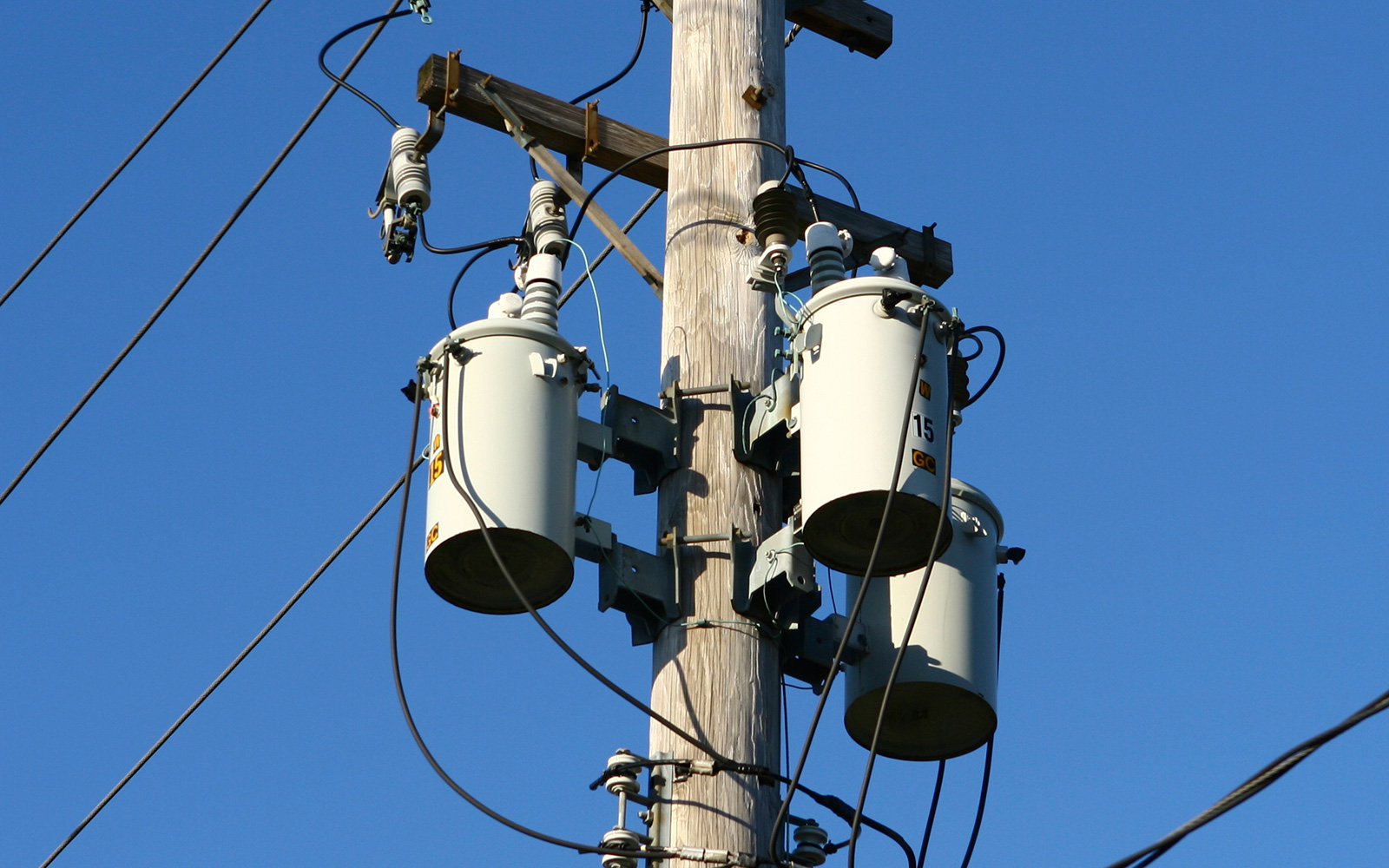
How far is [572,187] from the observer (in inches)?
248

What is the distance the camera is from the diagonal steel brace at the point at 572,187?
607 centimetres

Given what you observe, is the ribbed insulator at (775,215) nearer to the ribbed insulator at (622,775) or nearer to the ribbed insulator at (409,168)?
the ribbed insulator at (409,168)

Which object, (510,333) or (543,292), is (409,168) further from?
(510,333)

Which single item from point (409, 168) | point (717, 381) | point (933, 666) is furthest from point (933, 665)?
point (409, 168)

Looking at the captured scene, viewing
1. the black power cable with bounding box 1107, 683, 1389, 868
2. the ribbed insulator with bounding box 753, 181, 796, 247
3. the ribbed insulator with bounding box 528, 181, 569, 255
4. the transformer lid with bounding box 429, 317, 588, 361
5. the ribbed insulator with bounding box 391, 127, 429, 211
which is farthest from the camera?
the ribbed insulator with bounding box 391, 127, 429, 211

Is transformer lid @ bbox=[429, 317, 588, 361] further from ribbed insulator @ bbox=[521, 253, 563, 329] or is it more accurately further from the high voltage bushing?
the high voltage bushing

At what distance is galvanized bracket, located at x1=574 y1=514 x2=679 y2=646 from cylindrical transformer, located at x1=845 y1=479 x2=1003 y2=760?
57 centimetres

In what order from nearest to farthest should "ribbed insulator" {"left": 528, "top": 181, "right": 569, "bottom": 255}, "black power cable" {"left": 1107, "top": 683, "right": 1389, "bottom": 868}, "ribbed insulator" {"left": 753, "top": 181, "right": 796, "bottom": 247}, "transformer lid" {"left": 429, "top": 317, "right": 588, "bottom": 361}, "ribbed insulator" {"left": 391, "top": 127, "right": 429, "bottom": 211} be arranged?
"black power cable" {"left": 1107, "top": 683, "right": 1389, "bottom": 868} < "transformer lid" {"left": 429, "top": 317, "right": 588, "bottom": 361} < "ribbed insulator" {"left": 753, "top": 181, "right": 796, "bottom": 247} < "ribbed insulator" {"left": 528, "top": 181, "right": 569, "bottom": 255} < "ribbed insulator" {"left": 391, "top": 127, "right": 429, "bottom": 211}

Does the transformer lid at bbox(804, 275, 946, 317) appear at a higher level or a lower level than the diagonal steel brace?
lower

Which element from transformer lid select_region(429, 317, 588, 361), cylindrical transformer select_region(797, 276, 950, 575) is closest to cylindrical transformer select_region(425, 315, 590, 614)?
transformer lid select_region(429, 317, 588, 361)

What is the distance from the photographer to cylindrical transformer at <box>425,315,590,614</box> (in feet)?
16.9

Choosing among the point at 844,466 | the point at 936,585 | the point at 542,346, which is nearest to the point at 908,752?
the point at 936,585

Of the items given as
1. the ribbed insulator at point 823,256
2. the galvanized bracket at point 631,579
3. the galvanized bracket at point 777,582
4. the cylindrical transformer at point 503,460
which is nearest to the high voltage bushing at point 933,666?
the galvanized bracket at point 777,582

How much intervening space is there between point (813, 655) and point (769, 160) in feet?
5.06
